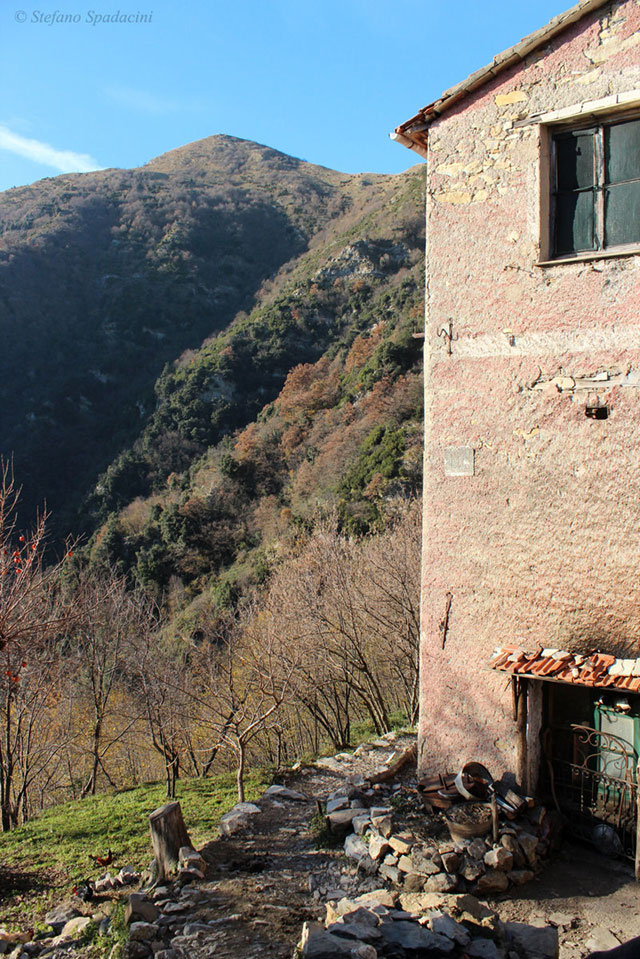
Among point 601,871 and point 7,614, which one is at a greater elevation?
point 7,614

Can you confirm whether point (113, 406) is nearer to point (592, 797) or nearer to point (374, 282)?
point (374, 282)

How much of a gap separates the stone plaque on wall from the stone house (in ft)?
0.05

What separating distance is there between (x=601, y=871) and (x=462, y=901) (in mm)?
1538

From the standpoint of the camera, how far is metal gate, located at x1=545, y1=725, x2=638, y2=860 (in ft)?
20.3

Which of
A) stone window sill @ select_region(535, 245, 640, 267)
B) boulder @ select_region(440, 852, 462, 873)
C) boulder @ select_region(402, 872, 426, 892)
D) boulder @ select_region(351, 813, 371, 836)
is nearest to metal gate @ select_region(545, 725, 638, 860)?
boulder @ select_region(440, 852, 462, 873)

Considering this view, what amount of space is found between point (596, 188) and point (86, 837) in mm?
11228

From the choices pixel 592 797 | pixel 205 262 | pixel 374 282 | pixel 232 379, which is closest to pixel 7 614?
pixel 592 797

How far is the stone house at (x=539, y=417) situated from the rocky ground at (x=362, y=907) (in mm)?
843

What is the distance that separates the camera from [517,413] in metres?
6.71

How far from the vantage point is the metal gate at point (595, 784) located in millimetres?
6176

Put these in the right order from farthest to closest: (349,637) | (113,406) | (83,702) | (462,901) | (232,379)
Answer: (113,406), (232,379), (83,702), (349,637), (462,901)

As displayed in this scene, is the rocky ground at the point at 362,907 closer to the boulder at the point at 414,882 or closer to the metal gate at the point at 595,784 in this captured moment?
the boulder at the point at 414,882

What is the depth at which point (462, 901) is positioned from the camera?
538 centimetres

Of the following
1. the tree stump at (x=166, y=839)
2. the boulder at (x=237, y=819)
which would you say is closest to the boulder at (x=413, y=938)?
the tree stump at (x=166, y=839)
